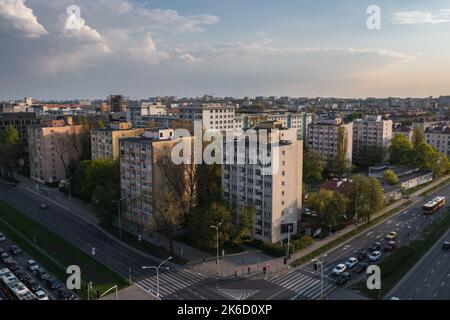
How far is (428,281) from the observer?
2903 centimetres

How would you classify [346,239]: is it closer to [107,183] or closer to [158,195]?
[158,195]

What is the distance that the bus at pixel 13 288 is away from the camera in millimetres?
26431

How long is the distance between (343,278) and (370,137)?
5604 centimetres

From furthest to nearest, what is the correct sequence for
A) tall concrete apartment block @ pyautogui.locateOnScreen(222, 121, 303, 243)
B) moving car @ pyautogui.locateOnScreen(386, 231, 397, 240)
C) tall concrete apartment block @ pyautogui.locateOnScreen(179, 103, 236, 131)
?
tall concrete apartment block @ pyautogui.locateOnScreen(179, 103, 236, 131)
moving car @ pyautogui.locateOnScreen(386, 231, 397, 240)
tall concrete apartment block @ pyautogui.locateOnScreen(222, 121, 303, 243)

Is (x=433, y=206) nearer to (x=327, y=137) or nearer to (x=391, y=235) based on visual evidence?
(x=391, y=235)

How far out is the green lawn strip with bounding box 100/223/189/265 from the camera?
34.5 metres

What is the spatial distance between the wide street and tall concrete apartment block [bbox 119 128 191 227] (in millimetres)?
4536

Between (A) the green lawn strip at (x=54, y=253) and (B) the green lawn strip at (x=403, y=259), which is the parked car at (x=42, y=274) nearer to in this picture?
(A) the green lawn strip at (x=54, y=253)

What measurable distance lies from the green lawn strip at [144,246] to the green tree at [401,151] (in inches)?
2013

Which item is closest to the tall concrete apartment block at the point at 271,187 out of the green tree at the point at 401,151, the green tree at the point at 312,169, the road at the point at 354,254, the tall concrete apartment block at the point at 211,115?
the road at the point at 354,254

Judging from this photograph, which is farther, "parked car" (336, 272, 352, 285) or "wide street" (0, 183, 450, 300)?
"parked car" (336, 272, 352, 285)

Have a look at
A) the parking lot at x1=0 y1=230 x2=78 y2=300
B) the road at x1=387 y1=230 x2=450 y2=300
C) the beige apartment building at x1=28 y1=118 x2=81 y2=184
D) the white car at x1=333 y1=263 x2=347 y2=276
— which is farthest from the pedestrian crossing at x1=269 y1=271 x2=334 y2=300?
the beige apartment building at x1=28 y1=118 x2=81 y2=184

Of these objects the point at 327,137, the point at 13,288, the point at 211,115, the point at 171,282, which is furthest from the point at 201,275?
the point at 211,115

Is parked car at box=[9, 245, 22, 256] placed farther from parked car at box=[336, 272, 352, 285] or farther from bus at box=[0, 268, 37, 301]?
parked car at box=[336, 272, 352, 285]
